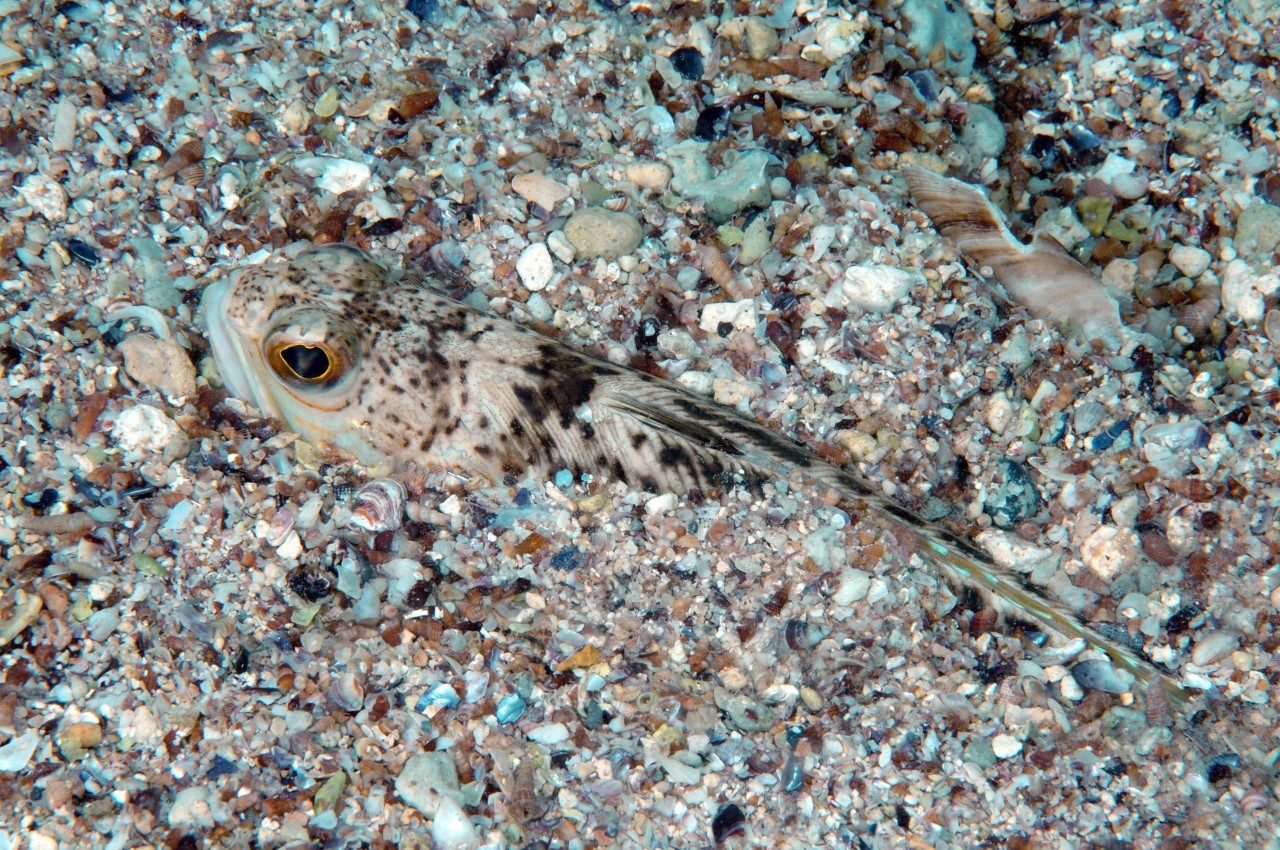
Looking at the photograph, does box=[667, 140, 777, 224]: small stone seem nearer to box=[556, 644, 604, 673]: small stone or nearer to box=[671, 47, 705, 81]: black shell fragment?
box=[671, 47, 705, 81]: black shell fragment

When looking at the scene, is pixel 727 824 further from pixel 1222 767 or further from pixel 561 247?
pixel 561 247

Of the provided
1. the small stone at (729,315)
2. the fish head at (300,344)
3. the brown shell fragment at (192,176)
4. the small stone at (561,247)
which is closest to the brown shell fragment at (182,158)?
the brown shell fragment at (192,176)

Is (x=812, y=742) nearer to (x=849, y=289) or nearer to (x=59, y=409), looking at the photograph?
(x=849, y=289)

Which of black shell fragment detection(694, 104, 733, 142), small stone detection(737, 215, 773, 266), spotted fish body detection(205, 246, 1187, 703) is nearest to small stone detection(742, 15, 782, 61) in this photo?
black shell fragment detection(694, 104, 733, 142)

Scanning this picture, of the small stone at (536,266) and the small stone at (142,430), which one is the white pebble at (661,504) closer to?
the small stone at (536,266)

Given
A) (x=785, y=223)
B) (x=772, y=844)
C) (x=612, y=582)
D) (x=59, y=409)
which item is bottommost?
(x=772, y=844)

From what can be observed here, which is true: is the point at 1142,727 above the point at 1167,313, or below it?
below

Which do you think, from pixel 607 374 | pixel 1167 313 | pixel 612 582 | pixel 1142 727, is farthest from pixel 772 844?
pixel 1167 313

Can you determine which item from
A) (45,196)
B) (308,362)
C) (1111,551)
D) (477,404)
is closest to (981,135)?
(1111,551)
